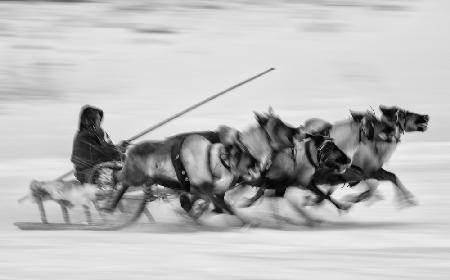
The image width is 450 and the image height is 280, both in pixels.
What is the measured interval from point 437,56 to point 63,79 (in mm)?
8714

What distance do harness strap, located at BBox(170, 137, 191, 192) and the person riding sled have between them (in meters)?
0.58

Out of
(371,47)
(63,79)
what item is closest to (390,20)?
(371,47)

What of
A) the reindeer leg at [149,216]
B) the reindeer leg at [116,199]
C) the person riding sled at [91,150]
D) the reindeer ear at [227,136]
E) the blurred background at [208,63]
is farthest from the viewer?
the blurred background at [208,63]

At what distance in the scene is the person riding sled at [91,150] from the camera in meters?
11.0

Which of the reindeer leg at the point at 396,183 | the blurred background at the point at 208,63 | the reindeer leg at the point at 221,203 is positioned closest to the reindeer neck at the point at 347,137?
the reindeer leg at the point at 396,183

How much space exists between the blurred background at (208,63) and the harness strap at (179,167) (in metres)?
8.11

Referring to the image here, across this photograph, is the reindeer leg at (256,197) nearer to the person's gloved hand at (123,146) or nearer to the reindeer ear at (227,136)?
the reindeer ear at (227,136)

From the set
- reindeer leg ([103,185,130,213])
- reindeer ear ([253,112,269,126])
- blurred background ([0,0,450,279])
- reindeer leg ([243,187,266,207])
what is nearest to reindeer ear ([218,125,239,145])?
reindeer ear ([253,112,269,126])

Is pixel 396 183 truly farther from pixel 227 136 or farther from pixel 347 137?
pixel 227 136

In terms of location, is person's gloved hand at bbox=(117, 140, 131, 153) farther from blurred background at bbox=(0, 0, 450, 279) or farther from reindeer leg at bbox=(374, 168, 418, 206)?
blurred background at bbox=(0, 0, 450, 279)

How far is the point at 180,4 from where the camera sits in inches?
1508

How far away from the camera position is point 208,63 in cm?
3356

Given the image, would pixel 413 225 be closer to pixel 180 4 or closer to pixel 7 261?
pixel 7 261

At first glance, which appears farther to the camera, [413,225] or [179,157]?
[413,225]
